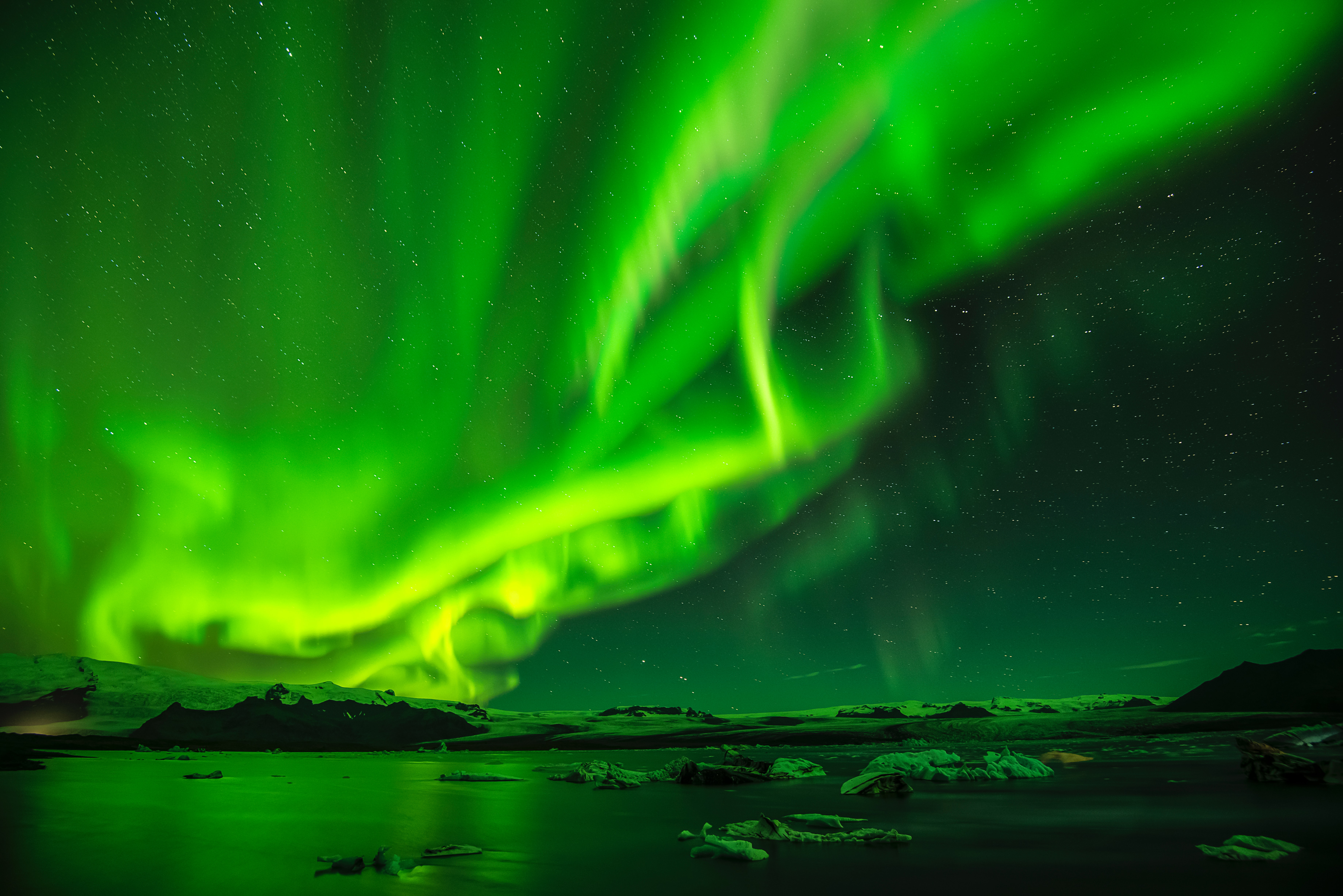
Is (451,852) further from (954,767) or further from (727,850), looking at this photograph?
(954,767)

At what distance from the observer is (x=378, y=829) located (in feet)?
67.8

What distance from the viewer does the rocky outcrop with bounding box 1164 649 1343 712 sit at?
151000 mm

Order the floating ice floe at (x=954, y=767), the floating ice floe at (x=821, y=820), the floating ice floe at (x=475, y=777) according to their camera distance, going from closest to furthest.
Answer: the floating ice floe at (x=821, y=820) < the floating ice floe at (x=954, y=767) < the floating ice floe at (x=475, y=777)

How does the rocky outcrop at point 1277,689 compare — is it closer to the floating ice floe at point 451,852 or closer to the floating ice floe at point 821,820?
the floating ice floe at point 821,820

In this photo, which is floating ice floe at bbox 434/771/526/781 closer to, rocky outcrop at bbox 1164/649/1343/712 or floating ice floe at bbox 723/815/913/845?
floating ice floe at bbox 723/815/913/845

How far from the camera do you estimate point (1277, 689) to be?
162 meters

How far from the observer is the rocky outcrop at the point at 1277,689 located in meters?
151

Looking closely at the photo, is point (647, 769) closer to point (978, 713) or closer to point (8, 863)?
point (8, 863)

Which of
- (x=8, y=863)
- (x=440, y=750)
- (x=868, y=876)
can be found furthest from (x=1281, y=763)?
(x=440, y=750)

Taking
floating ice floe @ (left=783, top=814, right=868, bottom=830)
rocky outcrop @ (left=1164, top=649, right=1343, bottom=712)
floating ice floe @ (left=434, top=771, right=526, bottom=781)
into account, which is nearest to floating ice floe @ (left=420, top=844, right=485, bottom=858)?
floating ice floe @ (left=783, top=814, right=868, bottom=830)

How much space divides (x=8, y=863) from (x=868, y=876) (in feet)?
58.7

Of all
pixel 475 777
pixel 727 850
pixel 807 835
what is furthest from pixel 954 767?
pixel 475 777

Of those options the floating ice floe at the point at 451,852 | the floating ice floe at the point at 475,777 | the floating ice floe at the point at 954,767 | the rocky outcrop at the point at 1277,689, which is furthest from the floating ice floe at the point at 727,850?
the rocky outcrop at the point at 1277,689

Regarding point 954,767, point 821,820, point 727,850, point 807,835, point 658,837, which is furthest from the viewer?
point 954,767
